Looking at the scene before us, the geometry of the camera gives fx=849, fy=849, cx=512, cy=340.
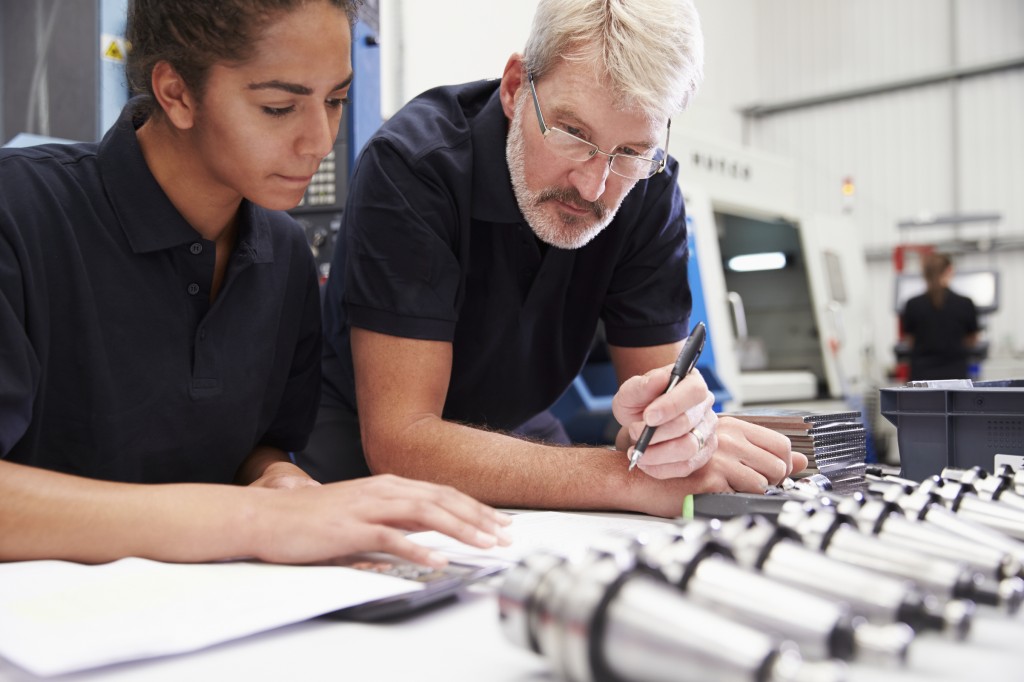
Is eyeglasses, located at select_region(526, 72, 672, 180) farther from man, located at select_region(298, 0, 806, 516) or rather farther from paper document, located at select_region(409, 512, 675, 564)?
paper document, located at select_region(409, 512, 675, 564)

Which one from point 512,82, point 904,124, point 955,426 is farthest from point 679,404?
point 904,124

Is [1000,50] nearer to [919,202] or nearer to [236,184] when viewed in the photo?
[919,202]

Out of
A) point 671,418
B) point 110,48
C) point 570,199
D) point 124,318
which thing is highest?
point 110,48

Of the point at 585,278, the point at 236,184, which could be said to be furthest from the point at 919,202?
the point at 236,184

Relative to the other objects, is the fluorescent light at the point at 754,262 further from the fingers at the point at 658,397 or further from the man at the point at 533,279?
the fingers at the point at 658,397

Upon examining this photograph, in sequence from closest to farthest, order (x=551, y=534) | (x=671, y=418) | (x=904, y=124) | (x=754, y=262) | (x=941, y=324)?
(x=551, y=534) → (x=671, y=418) → (x=754, y=262) → (x=941, y=324) → (x=904, y=124)

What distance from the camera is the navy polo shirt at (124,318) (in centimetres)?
98

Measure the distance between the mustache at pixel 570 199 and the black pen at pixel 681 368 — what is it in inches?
14.6

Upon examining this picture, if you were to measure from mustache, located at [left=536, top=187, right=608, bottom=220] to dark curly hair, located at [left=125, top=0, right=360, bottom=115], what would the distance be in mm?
417

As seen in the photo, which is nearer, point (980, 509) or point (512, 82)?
point (980, 509)

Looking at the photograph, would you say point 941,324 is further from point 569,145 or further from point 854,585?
point 854,585

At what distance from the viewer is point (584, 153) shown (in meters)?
1.28

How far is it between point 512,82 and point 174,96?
572mm

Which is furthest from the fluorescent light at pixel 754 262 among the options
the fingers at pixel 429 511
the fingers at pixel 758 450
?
the fingers at pixel 429 511
